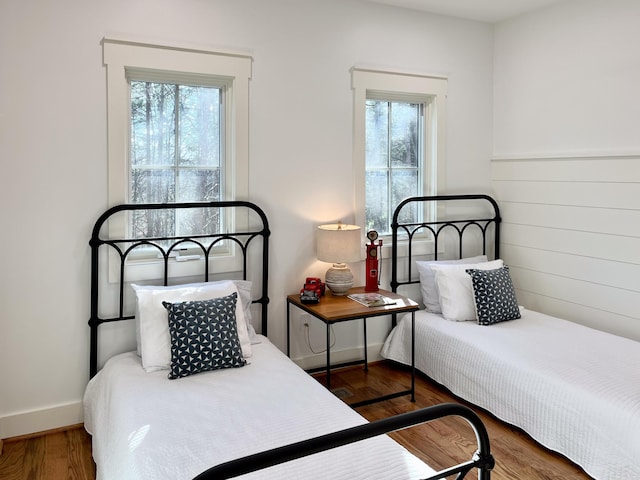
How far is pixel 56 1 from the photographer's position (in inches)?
107

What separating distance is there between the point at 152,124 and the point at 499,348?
7.91 feet

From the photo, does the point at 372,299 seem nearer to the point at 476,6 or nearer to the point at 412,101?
the point at 412,101

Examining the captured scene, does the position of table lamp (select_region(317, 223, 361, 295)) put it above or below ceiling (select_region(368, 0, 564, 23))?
below

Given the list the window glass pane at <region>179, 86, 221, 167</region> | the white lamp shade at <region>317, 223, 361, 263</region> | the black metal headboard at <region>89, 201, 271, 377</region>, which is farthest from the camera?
the white lamp shade at <region>317, 223, 361, 263</region>

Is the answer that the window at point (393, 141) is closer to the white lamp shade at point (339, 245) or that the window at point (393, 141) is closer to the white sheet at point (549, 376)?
the white lamp shade at point (339, 245)

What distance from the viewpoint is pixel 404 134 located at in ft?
13.0

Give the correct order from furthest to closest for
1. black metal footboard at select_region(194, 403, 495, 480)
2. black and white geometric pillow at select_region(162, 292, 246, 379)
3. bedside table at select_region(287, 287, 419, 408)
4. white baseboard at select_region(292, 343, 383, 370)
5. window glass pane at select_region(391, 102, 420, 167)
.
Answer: window glass pane at select_region(391, 102, 420, 167), white baseboard at select_region(292, 343, 383, 370), bedside table at select_region(287, 287, 419, 408), black and white geometric pillow at select_region(162, 292, 246, 379), black metal footboard at select_region(194, 403, 495, 480)

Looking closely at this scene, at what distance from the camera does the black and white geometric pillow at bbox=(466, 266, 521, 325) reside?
11.1 feet

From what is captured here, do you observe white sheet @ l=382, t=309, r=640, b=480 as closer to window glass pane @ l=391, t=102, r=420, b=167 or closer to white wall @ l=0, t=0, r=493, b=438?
white wall @ l=0, t=0, r=493, b=438

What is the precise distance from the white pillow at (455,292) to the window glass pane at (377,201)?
0.55 metres

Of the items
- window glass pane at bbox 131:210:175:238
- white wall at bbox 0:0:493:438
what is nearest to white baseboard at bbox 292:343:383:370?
white wall at bbox 0:0:493:438

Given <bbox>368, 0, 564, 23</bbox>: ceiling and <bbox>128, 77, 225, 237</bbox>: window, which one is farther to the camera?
<bbox>368, 0, 564, 23</bbox>: ceiling

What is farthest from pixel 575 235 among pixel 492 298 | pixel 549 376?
pixel 549 376

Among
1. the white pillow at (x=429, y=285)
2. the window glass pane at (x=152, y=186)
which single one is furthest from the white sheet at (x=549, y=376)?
the window glass pane at (x=152, y=186)
